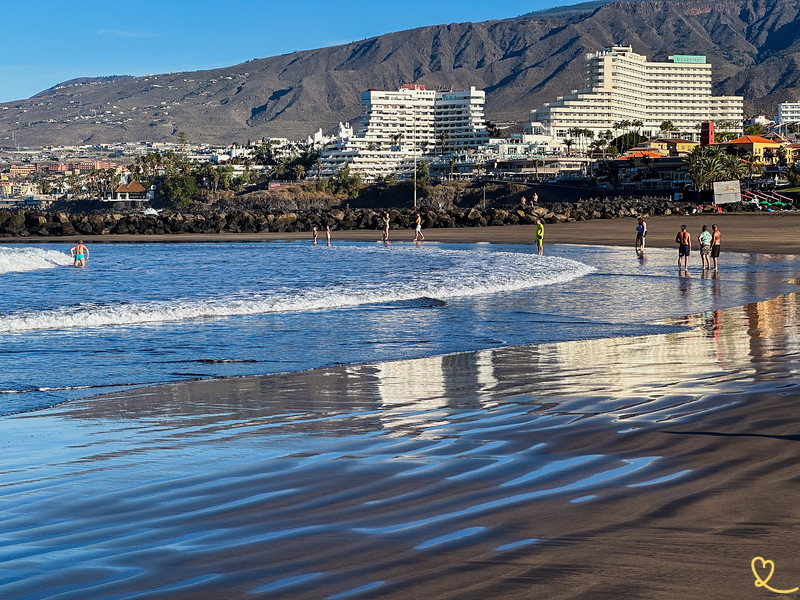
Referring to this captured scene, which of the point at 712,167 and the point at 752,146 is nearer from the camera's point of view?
the point at 712,167

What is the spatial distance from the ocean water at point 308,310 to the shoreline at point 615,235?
9.60 m

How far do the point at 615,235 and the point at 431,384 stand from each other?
42.9 metres

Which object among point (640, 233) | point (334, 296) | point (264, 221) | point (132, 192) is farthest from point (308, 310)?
point (132, 192)

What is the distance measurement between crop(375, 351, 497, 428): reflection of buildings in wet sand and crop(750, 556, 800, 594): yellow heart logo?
3568 millimetres

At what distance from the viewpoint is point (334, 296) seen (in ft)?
62.0

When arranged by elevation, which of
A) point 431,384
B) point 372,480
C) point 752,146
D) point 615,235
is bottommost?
point 431,384

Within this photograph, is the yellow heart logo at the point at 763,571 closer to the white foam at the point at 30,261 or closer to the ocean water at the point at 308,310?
the ocean water at the point at 308,310

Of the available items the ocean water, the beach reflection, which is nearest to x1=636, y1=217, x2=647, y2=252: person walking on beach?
the ocean water

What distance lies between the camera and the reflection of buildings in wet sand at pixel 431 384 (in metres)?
7.70

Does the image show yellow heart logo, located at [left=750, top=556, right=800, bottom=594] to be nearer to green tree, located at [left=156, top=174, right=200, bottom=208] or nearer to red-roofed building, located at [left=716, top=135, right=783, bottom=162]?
red-roofed building, located at [left=716, top=135, right=783, bottom=162]

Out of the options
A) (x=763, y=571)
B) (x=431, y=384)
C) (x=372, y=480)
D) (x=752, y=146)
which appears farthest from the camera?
(x=752, y=146)

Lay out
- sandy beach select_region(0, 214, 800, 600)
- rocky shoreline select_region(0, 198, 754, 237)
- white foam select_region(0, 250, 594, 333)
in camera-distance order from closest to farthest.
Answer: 1. sandy beach select_region(0, 214, 800, 600)
2. white foam select_region(0, 250, 594, 333)
3. rocky shoreline select_region(0, 198, 754, 237)

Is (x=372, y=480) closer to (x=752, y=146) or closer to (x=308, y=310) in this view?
(x=308, y=310)

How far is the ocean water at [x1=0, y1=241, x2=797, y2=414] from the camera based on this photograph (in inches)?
432
